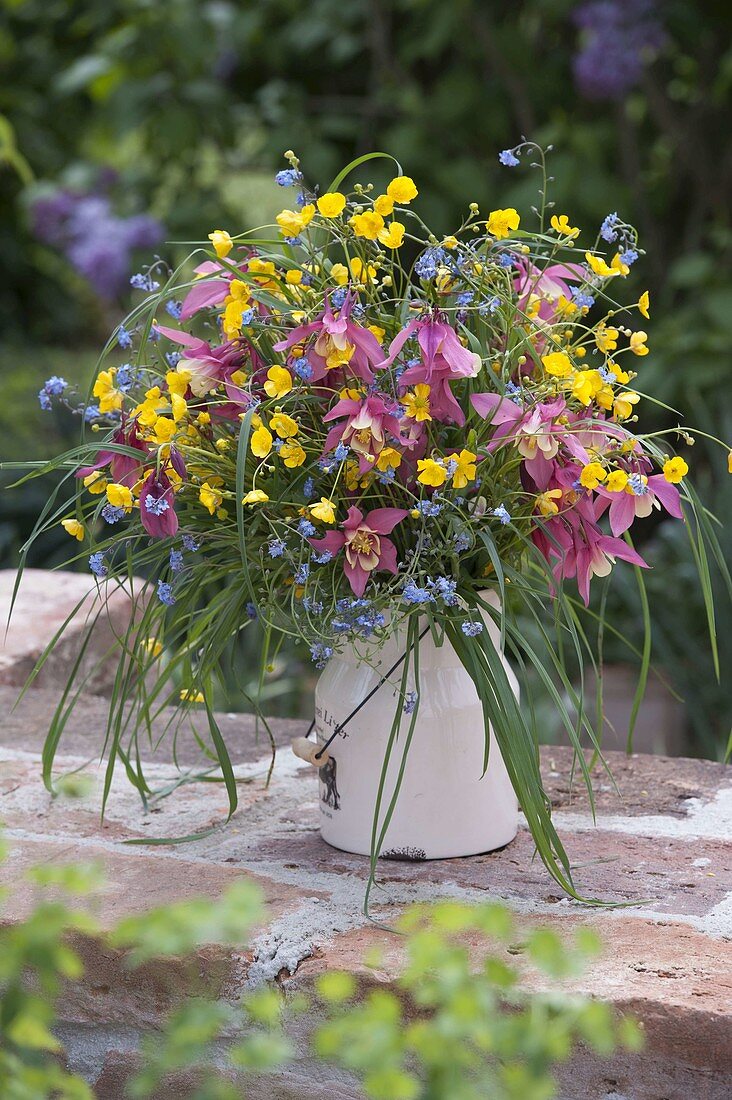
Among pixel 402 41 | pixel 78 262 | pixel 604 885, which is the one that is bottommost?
pixel 604 885

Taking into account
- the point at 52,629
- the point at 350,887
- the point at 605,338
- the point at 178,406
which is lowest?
the point at 350,887

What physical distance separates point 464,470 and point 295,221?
0.74 feet

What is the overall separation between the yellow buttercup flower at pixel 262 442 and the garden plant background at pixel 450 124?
61.3 inches

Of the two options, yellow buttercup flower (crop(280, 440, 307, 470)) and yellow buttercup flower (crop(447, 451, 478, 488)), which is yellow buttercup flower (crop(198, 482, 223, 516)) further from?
yellow buttercup flower (crop(447, 451, 478, 488))

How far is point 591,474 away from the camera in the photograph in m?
0.94

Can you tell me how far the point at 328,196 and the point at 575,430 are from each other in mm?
248

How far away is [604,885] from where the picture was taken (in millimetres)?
1047

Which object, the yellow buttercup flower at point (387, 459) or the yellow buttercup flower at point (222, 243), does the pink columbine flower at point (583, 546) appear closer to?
the yellow buttercup flower at point (387, 459)

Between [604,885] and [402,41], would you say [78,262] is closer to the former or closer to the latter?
[402,41]

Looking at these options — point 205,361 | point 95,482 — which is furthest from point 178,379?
point 95,482

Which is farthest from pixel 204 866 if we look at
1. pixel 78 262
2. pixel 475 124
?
pixel 78 262

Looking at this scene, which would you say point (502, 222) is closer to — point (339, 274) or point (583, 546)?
point (339, 274)

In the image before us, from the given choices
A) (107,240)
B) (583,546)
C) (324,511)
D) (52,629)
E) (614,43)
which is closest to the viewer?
(324,511)

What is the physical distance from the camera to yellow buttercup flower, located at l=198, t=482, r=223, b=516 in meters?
0.97
